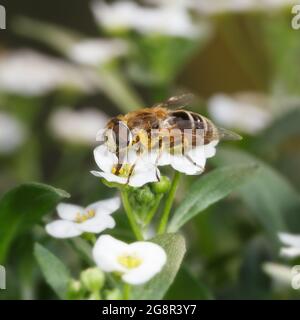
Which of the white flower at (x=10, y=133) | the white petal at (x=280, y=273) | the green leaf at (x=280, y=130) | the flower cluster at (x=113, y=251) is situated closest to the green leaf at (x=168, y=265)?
the flower cluster at (x=113, y=251)

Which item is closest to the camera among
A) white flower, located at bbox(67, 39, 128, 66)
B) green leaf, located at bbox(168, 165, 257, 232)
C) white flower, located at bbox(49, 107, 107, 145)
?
green leaf, located at bbox(168, 165, 257, 232)

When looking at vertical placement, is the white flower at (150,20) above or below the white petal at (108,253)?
above

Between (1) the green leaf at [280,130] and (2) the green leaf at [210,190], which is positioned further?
(1) the green leaf at [280,130]

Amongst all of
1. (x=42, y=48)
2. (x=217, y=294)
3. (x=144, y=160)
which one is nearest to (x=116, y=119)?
(x=144, y=160)

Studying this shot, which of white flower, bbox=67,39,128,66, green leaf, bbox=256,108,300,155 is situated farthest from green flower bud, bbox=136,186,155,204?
white flower, bbox=67,39,128,66

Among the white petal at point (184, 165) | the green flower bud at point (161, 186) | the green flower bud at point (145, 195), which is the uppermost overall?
the white petal at point (184, 165)

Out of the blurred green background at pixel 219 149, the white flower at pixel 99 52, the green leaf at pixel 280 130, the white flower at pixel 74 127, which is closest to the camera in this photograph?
the blurred green background at pixel 219 149

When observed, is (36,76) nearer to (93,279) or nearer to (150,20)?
(150,20)

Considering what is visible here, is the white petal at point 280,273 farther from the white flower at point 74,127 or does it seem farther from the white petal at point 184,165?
the white flower at point 74,127

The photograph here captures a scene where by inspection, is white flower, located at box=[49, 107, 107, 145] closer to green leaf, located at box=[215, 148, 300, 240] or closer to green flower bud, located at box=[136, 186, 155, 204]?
green leaf, located at box=[215, 148, 300, 240]
